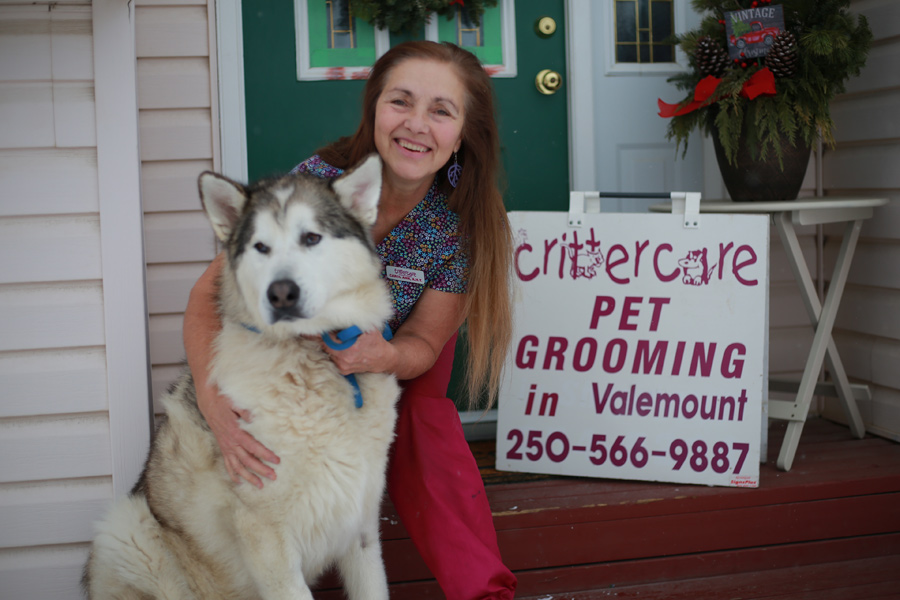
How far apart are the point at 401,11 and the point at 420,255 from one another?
1.45 metres

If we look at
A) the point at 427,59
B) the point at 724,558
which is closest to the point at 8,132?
the point at 427,59

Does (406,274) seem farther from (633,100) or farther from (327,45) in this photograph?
(633,100)

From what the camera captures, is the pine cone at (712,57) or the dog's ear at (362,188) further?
the pine cone at (712,57)

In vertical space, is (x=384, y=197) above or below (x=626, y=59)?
below

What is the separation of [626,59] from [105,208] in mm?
2400

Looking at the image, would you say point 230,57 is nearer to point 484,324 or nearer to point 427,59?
point 427,59

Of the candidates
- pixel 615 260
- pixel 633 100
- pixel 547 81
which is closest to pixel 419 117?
pixel 615 260

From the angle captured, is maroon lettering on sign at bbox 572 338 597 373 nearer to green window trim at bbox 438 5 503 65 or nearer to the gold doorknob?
the gold doorknob

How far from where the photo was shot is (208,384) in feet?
6.19

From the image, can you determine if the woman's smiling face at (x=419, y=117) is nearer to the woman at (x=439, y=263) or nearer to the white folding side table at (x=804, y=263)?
the woman at (x=439, y=263)

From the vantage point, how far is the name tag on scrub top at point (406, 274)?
2252 mm

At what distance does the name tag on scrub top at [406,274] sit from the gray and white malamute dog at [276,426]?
271mm

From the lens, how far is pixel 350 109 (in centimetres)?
329

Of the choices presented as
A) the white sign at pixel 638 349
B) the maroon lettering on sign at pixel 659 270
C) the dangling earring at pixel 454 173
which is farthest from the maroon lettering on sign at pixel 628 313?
the dangling earring at pixel 454 173
